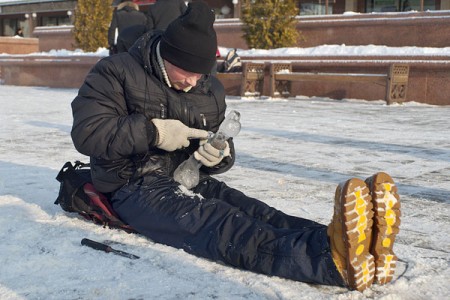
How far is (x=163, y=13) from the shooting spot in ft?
28.5

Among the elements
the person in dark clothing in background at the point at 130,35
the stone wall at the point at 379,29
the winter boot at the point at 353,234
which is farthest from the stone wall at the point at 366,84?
the winter boot at the point at 353,234

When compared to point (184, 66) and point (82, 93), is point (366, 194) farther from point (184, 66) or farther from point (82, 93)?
point (82, 93)

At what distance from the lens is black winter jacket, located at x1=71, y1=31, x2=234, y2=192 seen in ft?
11.1

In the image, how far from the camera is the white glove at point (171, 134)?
3443 mm

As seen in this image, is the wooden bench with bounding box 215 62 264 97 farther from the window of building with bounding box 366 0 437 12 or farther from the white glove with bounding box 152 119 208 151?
the white glove with bounding box 152 119 208 151

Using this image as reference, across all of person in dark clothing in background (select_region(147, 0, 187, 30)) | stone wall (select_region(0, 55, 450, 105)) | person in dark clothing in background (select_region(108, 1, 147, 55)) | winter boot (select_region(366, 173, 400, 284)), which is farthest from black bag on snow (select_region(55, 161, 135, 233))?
stone wall (select_region(0, 55, 450, 105))

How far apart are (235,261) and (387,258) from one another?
66 centimetres

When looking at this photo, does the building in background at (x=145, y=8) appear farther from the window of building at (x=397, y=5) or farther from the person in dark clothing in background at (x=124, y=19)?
the person in dark clothing in background at (x=124, y=19)

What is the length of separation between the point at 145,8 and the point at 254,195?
25857 mm

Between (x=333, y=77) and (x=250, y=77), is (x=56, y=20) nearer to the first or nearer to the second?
(x=250, y=77)

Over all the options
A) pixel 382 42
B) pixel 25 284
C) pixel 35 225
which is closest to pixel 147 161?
pixel 35 225

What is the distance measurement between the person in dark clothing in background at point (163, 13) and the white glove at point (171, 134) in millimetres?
5326

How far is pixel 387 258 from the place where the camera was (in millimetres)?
2803

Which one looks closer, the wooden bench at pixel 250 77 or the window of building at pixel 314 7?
the wooden bench at pixel 250 77
